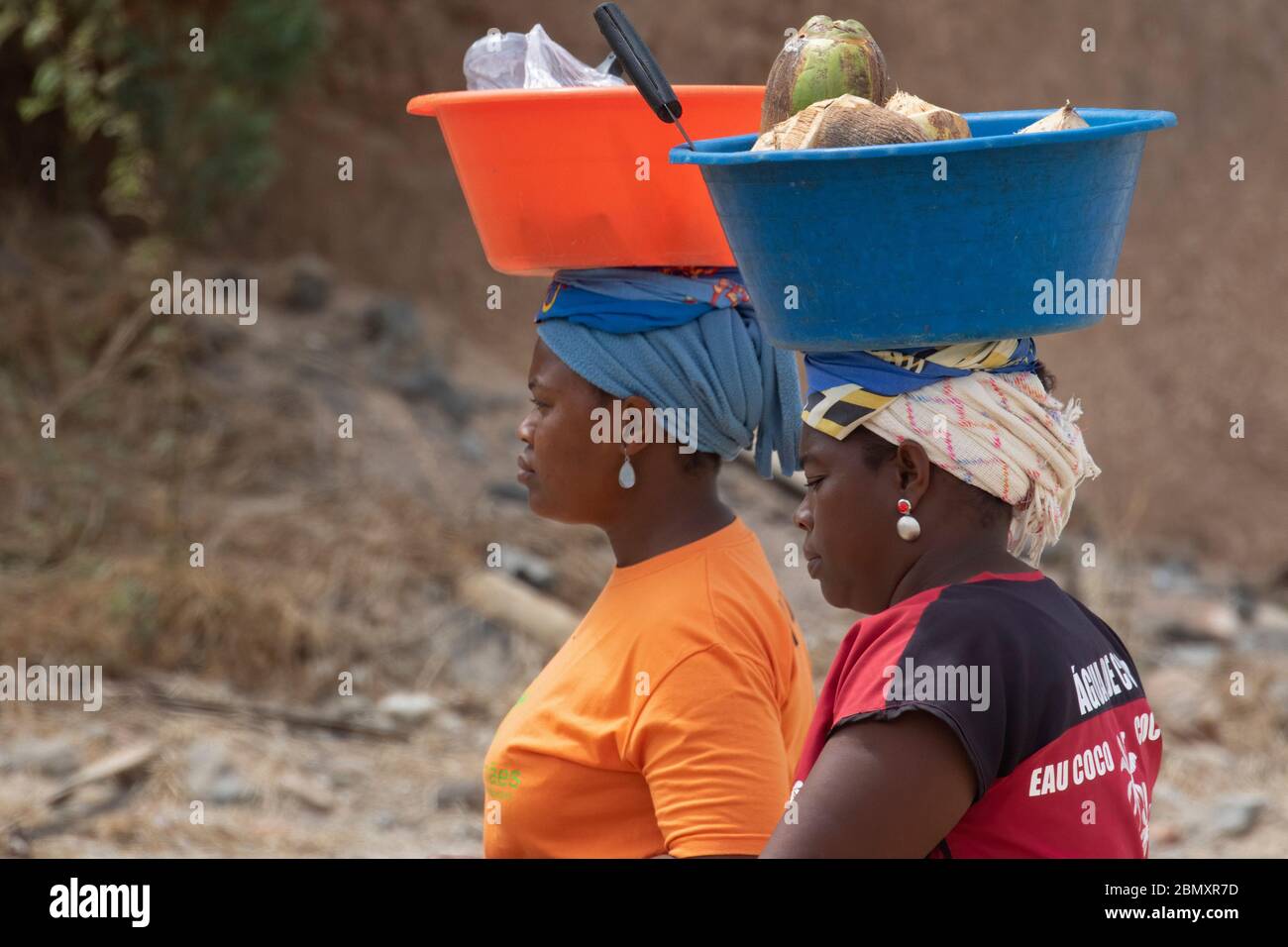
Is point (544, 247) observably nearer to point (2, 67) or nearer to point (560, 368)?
point (560, 368)

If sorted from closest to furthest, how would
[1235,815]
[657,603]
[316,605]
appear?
[657,603] < [1235,815] < [316,605]

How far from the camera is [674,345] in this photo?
2080 mm

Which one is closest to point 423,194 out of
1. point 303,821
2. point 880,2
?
point 880,2

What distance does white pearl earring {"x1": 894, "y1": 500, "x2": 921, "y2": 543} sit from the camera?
1611 millimetres

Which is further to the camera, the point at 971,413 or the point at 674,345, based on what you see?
the point at 674,345

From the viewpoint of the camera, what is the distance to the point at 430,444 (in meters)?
6.92

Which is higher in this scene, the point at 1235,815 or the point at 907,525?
the point at 907,525

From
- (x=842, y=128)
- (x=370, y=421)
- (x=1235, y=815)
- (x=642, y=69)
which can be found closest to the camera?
(x=842, y=128)

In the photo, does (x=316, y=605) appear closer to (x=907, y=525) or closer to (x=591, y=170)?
(x=591, y=170)

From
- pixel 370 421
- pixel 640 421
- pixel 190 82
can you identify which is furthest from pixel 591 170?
pixel 190 82

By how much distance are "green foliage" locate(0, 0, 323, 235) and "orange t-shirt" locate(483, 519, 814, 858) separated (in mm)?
4900

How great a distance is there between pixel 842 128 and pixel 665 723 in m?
0.74

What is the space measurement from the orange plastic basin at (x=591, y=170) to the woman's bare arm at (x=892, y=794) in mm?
863
